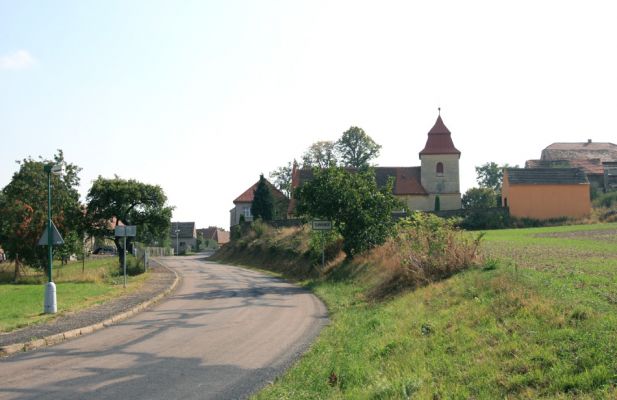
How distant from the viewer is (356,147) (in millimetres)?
82438

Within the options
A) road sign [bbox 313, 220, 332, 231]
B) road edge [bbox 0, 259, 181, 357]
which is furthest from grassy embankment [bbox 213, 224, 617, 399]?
road sign [bbox 313, 220, 332, 231]

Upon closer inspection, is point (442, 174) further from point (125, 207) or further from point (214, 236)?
point (214, 236)

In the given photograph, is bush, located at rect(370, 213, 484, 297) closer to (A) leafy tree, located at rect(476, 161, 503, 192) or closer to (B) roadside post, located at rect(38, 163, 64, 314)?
(B) roadside post, located at rect(38, 163, 64, 314)

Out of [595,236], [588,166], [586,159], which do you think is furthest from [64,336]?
[586,159]

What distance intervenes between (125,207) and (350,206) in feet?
57.6

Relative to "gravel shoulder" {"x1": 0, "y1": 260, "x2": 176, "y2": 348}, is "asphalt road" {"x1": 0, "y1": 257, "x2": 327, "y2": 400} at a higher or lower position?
lower

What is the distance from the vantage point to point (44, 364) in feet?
33.8

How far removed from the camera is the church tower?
74812 mm

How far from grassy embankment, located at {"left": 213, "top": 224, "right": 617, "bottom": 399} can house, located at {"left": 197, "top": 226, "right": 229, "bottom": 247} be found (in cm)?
11539

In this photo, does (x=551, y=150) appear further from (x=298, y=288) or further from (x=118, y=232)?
(x=118, y=232)

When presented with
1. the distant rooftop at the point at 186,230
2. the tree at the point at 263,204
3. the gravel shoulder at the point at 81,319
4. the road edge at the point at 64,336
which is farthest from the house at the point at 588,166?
the distant rooftop at the point at 186,230

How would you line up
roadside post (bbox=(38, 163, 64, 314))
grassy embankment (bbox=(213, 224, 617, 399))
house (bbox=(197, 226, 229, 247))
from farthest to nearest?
1. house (bbox=(197, 226, 229, 247))
2. roadside post (bbox=(38, 163, 64, 314))
3. grassy embankment (bbox=(213, 224, 617, 399))

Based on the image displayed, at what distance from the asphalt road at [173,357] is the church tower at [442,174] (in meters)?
58.3

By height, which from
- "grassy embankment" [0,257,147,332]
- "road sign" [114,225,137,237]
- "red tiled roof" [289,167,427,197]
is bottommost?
"grassy embankment" [0,257,147,332]
